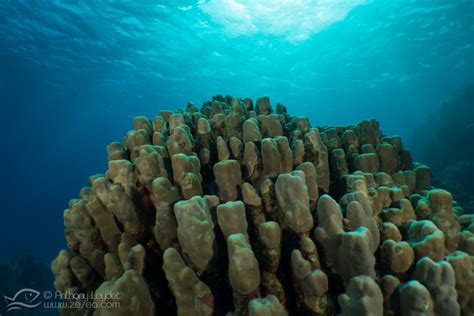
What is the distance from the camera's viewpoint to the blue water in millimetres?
19469

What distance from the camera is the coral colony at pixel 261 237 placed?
1.61m

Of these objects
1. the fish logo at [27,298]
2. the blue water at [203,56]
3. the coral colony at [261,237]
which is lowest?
the fish logo at [27,298]

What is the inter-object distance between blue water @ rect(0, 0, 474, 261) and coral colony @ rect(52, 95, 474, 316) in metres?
18.6

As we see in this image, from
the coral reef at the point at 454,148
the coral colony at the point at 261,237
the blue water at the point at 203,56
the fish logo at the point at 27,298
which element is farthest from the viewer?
the blue water at the point at 203,56

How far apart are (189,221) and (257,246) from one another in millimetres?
627

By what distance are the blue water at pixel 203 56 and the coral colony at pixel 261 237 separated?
1855 cm

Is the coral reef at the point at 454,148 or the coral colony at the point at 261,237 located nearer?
the coral colony at the point at 261,237

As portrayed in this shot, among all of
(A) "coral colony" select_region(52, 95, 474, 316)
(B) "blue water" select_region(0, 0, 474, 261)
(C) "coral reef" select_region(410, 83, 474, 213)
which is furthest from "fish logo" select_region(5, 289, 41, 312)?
(C) "coral reef" select_region(410, 83, 474, 213)

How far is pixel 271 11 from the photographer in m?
20.6

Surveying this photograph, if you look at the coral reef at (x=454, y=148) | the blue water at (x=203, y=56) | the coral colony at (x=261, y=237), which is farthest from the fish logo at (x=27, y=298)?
the coral reef at (x=454, y=148)

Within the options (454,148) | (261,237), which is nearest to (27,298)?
(261,237)

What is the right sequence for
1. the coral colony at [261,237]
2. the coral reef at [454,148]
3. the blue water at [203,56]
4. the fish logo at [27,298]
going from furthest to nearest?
1. the blue water at [203,56]
2. the coral reef at [454,148]
3. the fish logo at [27,298]
4. the coral colony at [261,237]

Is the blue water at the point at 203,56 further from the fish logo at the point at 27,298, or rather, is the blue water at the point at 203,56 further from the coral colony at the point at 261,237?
the coral colony at the point at 261,237

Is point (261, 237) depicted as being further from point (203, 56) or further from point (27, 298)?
point (203, 56)
